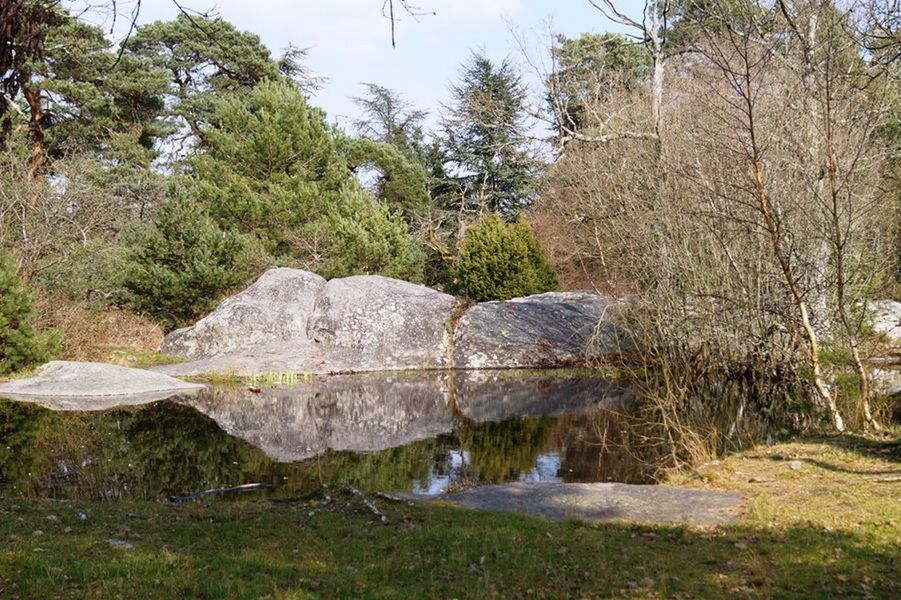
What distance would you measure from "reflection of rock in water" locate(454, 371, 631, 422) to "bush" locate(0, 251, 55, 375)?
9350mm

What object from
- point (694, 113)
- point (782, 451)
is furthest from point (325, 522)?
point (694, 113)

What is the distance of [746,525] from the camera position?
6.11 m

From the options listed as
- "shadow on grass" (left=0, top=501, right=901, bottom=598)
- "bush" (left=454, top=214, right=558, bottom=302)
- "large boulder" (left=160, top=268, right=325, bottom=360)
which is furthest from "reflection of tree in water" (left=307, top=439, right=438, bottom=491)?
"bush" (left=454, top=214, right=558, bottom=302)

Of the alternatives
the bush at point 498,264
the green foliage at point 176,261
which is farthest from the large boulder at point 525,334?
the green foliage at point 176,261

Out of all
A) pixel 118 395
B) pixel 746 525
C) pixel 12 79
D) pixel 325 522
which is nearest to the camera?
pixel 12 79

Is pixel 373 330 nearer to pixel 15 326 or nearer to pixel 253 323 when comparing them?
pixel 253 323

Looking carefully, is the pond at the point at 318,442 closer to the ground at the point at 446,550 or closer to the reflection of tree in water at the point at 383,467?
the reflection of tree in water at the point at 383,467

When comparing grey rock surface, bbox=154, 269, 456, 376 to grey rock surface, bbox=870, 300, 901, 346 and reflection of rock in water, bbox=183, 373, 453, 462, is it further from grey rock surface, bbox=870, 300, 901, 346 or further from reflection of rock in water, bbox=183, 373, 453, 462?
grey rock surface, bbox=870, 300, 901, 346

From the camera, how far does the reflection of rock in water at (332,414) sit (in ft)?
38.4

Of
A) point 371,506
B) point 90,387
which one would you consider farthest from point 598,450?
point 90,387

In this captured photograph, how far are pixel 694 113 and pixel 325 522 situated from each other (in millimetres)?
10212

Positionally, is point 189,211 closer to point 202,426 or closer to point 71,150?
point 71,150

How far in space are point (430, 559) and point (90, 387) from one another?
1269cm

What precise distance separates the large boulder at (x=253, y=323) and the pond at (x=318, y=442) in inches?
146
